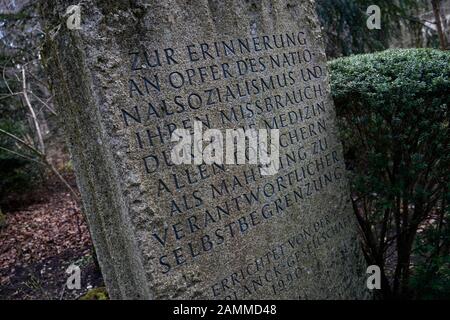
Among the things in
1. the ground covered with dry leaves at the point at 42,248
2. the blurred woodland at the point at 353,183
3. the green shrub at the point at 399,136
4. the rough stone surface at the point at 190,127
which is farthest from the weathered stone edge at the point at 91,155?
the ground covered with dry leaves at the point at 42,248

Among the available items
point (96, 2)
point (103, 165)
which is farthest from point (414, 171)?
point (96, 2)

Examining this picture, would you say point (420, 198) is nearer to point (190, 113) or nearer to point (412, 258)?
point (412, 258)

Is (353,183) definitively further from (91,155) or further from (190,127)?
(91,155)

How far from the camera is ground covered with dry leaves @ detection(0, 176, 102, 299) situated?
531 centimetres

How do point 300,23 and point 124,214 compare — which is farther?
point 300,23

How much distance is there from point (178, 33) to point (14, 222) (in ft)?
24.2

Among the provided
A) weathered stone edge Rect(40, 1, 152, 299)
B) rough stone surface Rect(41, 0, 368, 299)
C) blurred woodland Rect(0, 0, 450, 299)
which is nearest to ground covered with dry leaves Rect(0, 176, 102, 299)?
blurred woodland Rect(0, 0, 450, 299)

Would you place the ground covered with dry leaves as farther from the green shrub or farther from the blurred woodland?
the green shrub

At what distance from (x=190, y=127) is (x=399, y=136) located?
1.59 metres

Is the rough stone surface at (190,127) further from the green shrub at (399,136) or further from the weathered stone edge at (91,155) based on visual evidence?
the green shrub at (399,136)

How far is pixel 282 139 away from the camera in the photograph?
285 centimetres

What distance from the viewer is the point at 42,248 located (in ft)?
22.1

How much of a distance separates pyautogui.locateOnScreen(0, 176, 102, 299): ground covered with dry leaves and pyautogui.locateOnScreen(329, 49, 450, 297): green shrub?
11.8ft
